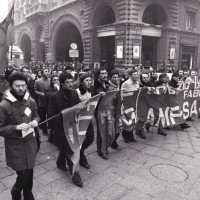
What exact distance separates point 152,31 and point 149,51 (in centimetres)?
227

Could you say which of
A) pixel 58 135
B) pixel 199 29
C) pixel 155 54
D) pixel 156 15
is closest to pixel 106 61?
pixel 155 54

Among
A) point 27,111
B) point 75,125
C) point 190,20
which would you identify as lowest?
point 75,125

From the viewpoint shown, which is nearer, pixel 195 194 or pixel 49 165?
pixel 195 194

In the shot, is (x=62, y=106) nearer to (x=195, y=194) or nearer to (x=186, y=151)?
(x=195, y=194)

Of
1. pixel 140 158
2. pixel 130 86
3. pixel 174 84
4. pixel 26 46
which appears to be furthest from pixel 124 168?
pixel 26 46

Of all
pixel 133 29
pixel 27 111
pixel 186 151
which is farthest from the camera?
pixel 133 29

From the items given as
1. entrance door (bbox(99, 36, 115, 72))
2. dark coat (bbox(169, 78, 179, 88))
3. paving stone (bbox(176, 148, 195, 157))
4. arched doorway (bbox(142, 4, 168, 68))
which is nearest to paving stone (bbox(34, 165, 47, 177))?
paving stone (bbox(176, 148, 195, 157))

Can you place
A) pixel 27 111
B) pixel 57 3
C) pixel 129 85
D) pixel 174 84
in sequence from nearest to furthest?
pixel 27 111
pixel 129 85
pixel 174 84
pixel 57 3

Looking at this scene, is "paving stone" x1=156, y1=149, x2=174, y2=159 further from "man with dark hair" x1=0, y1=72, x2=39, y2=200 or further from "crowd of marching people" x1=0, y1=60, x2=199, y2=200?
"man with dark hair" x1=0, y1=72, x2=39, y2=200

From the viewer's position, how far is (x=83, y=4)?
63.1ft

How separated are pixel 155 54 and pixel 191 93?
13138 mm

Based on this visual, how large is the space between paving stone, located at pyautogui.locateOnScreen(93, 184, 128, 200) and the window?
1957 centimetres

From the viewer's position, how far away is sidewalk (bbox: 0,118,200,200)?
3.33 meters

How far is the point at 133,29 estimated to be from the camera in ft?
51.3
